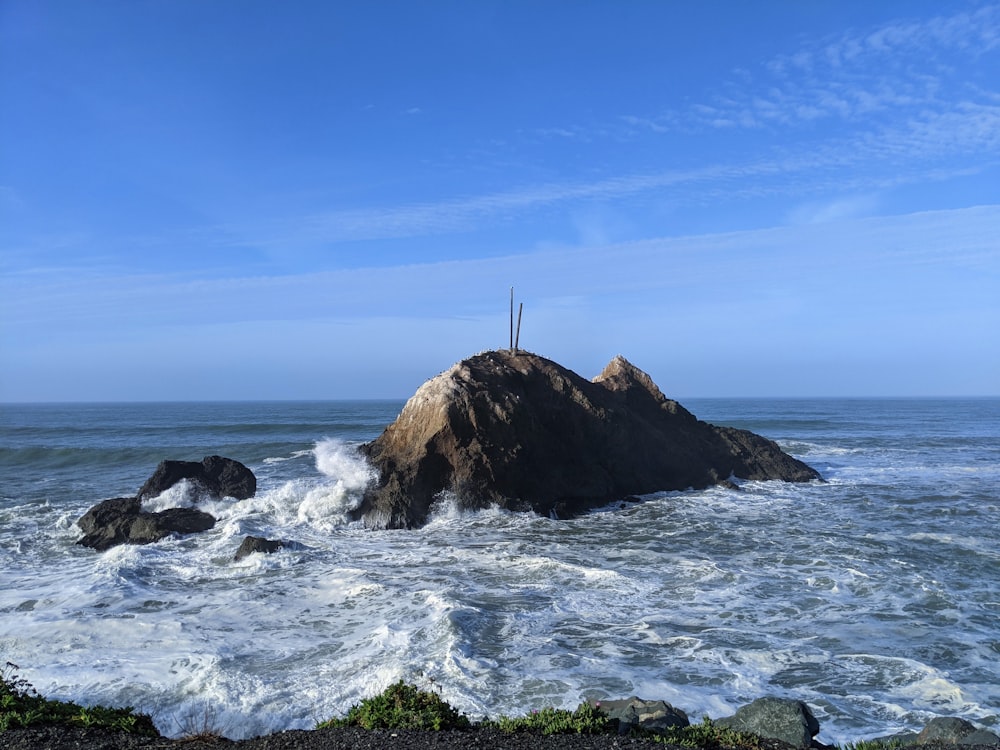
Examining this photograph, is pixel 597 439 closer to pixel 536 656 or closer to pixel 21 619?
pixel 536 656

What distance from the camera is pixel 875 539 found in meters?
16.6

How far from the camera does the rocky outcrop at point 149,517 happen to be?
17.3 metres

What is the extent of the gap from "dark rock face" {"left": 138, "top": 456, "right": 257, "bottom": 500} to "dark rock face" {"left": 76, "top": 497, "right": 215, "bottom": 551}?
2352mm

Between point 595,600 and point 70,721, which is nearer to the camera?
point 70,721

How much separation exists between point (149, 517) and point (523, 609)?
Answer: 11.2 metres

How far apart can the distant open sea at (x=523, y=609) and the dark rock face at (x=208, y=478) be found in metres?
0.94

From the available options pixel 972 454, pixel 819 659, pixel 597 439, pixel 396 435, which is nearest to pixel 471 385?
pixel 396 435

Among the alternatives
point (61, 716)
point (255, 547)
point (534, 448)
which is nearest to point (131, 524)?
point (255, 547)

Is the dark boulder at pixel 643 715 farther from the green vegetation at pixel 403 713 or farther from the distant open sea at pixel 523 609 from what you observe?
the green vegetation at pixel 403 713

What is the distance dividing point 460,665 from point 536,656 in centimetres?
106

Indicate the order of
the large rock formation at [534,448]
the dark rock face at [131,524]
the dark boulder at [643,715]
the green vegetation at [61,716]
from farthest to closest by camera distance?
the large rock formation at [534,448] < the dark rock face at [131,524] < the dark boulder at [643,715] < the green vegetation at [61,716]

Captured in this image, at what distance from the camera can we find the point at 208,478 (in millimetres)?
22125

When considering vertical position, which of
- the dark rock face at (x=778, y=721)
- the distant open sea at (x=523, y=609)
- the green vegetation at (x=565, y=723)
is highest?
the green vegetation at (x=565, y=723)

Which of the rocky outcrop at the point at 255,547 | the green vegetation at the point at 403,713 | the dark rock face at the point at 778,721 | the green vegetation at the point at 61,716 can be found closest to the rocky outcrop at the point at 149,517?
the rocky outcrop at the point at 255,547
